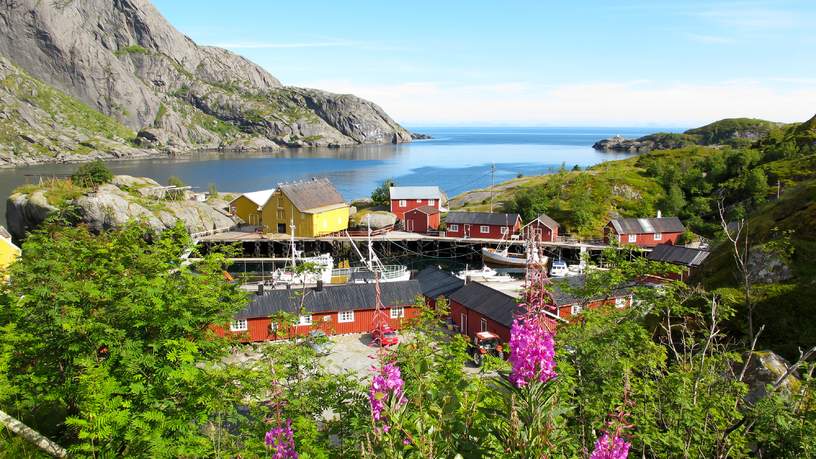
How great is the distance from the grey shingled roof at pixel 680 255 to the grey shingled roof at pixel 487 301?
18755 millimetres

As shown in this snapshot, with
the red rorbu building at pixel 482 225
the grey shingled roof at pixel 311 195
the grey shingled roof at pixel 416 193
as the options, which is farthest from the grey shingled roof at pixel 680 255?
the grey shingled roof at pixel 311 195

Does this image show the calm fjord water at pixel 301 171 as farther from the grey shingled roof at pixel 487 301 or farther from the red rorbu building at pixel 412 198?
the grey shingled roof at pixel 487 301

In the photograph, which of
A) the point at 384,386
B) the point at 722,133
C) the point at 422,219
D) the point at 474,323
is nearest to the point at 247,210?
the point at 422,219

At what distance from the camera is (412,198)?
64.4 meters

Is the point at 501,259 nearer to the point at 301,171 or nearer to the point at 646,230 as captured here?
the point at 646,230

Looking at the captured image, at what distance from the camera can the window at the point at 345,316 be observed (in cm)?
3098

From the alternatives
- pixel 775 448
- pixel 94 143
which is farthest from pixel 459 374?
pixel 94 143

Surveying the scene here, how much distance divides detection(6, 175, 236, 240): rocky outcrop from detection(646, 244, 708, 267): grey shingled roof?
147 feet

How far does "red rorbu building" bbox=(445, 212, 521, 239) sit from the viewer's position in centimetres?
5656

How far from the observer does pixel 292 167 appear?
154000 mm

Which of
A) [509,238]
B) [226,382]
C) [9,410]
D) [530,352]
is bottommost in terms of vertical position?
[509,238]

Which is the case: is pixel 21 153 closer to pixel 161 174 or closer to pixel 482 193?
pixel 161 174

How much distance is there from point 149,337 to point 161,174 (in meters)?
130

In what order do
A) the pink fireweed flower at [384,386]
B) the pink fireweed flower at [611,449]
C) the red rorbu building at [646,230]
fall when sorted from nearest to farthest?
1. the pink fireweed flower at [611,449]
2. the pink fireweed flower at [384,386]
3. the red rorbu building at [646,230]
